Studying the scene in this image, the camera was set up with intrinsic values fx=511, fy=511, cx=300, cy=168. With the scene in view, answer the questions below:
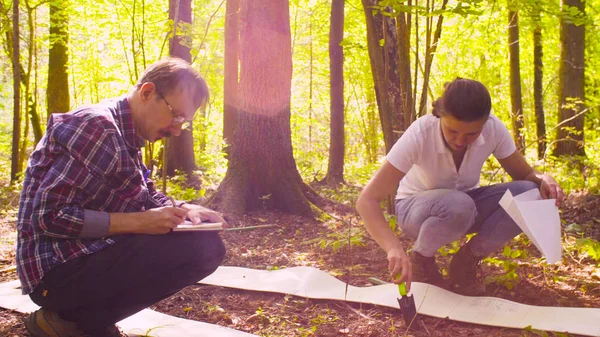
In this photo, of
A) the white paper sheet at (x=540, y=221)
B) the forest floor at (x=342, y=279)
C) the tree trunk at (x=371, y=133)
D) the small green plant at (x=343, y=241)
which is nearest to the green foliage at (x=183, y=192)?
the forest floor at (x=342, y=279)

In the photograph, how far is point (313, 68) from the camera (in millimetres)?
15398

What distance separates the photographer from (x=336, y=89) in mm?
8031

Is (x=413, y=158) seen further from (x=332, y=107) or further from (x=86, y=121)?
(x=332, y=107)

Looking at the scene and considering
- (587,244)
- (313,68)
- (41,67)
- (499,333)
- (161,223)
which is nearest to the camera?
(161,223)

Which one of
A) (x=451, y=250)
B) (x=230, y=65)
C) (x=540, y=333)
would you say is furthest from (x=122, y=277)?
(x=230, y=65)

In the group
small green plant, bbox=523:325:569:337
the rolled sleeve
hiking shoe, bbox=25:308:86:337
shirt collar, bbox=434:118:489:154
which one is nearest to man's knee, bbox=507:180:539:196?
shirt collar, bbox=434:118:489:154

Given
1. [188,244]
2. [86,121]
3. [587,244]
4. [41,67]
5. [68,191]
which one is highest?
[41,67]

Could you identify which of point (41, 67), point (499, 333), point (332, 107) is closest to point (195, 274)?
point (499, 333)

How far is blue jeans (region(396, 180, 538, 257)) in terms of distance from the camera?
7.84 ft

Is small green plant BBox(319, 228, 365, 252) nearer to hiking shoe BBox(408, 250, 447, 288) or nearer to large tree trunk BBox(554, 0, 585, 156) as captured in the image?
hiking shoe BBox(408, 250, 447, 288)

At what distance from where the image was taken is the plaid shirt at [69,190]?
167 centimetres

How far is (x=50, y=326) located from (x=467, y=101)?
186cm

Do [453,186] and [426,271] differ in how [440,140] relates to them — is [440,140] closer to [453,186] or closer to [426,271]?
[453,186]

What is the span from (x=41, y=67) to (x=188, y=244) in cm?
1183
